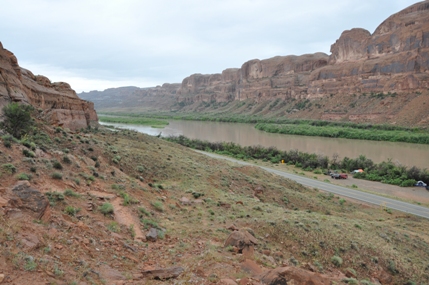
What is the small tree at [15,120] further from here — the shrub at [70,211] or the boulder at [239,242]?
the boulder at [239,242]

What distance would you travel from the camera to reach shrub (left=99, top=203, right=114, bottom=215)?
8.45m

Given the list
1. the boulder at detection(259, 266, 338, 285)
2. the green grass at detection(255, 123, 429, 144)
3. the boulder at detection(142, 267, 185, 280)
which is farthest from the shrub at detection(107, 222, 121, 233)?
the green grass at detection(255, 123, 429, 144)

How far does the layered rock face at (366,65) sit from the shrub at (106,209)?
97.2 metres

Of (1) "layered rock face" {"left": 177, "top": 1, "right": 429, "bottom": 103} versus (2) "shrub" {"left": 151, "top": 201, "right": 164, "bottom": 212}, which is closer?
(2) "shrub" {"left": 151, "top": 201, "right": 164, "bottom": 212}

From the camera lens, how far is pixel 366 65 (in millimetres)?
98812

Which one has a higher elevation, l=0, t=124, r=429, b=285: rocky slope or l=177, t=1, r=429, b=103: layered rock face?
l=177, t=1, r=429, b=103: layered rock face

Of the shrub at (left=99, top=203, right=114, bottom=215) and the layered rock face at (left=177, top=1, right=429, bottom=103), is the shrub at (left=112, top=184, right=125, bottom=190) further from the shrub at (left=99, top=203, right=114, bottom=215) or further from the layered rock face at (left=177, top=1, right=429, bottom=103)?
the layered rock face at (left=177, top=1, right=429, bottom=103)

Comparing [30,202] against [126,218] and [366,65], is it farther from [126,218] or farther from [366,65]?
[366,65]

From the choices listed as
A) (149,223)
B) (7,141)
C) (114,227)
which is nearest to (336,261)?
(149,223)

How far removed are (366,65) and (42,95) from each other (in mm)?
101701

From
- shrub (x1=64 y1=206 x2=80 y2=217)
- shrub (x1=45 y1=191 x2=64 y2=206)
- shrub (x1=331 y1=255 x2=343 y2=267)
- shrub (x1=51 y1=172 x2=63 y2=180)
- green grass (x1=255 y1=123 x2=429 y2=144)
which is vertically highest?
shrub (x1=51 y1=172 x2=63 y2=180)

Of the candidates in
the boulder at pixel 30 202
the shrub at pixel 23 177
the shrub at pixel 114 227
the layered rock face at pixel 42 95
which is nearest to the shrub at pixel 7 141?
the shrub at pixel 23 177

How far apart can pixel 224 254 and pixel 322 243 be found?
4.72m

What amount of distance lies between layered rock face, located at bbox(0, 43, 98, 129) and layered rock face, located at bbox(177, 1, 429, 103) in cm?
8992
